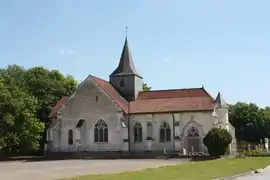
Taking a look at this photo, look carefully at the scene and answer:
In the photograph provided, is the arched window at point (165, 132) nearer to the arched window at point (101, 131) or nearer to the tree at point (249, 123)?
the arched window at point (101, 131)

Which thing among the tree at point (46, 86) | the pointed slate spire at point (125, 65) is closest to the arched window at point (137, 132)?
the pointed slate spire at point (125, 65)

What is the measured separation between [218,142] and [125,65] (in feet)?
68.9

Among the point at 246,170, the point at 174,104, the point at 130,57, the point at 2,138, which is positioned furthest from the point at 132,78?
the point at 246,170

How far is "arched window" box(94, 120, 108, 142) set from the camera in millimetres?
53875

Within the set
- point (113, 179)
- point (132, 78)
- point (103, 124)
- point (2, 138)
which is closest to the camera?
point (113, 179)

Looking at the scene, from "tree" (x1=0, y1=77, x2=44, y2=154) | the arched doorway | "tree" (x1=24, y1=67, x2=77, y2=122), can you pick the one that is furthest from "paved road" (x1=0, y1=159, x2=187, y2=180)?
"tree" (x1=24, y1=67, x2=77, y2=122)

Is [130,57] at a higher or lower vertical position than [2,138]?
higher

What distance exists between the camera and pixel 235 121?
84.5 meters

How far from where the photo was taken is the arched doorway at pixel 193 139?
52.0 metres

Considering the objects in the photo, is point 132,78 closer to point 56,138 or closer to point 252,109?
point 56,138

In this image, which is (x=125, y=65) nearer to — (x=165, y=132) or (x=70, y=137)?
(x=165, y=132)

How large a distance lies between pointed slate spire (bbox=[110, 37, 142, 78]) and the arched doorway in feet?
39.8

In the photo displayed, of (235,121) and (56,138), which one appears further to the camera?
(235,121)

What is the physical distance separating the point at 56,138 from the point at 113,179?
3565cm
